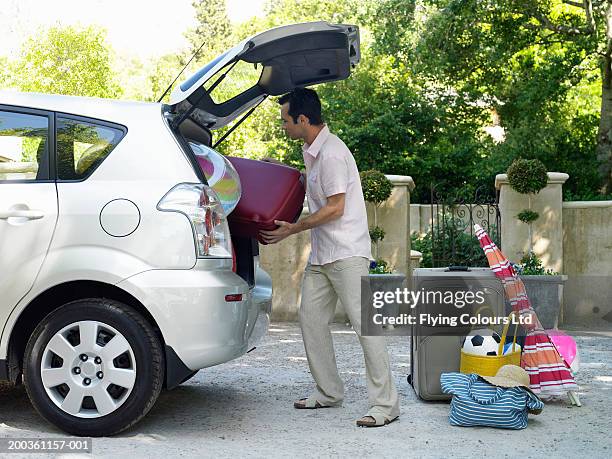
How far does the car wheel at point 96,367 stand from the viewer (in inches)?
183

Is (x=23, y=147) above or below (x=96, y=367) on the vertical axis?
above

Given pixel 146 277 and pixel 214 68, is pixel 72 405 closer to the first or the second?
pixel 146 277

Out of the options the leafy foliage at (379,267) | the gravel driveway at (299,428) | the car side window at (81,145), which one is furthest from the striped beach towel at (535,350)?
the leafy foliage at (379,267)

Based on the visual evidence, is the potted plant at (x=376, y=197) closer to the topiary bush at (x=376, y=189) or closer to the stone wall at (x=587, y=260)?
the topiary bush at (x=376, y=189)

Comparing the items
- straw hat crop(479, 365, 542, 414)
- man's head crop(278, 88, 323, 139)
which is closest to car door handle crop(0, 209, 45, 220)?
man's head crop(278, 88, 323, 139)

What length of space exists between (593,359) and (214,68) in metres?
A: 4.77

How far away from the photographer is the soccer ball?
220 inches

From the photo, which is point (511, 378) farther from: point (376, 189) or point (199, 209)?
point (376, 189)

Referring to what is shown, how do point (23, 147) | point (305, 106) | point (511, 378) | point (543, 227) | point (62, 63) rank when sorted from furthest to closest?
point (62, 63) → point (543, 227) → point (305, 106) → point (511, 378) → point (23, 147)

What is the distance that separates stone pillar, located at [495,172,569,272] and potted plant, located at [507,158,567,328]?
0.06 metres

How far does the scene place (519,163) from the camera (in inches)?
413

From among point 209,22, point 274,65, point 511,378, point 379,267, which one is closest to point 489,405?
point 511,378

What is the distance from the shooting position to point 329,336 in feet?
18.4

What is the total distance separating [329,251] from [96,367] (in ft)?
4.99
